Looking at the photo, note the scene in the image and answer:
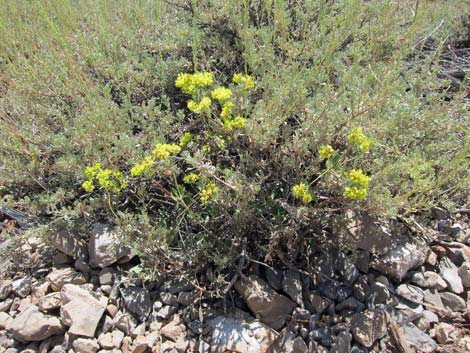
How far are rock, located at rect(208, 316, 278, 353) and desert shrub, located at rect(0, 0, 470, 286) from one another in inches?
13.0

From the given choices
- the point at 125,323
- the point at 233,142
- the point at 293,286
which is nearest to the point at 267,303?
the point at 293,286

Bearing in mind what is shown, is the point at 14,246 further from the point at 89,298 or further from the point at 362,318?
the point at 362,318

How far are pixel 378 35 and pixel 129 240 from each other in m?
2.33

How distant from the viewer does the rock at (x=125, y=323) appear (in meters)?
2.34

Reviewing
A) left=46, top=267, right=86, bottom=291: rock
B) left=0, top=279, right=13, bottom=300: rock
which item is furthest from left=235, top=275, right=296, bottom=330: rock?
left=0, top=279, right=13, bottom=300: rock

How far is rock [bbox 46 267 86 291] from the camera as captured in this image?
2506 mm

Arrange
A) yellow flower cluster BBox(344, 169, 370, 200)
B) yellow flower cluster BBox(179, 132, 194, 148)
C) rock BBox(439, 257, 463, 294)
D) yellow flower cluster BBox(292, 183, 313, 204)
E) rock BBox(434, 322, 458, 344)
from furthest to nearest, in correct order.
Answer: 1. rock BBox(439, 257, 463, 294)
2. yellow flower cluster BBox(179, 132, 194, 148)
3. rock BBox(434, 322, 458, 344)
4. yellow flower cluster BBox(292, 183, 313, 204)
5. yellow flower cluster BBox(344, 169, 370, 200)

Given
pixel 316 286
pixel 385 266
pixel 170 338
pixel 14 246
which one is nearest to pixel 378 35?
pixel 385 266

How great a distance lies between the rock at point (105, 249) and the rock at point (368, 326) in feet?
4.53

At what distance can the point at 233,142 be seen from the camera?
2.52 m

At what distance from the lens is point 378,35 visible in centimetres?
316

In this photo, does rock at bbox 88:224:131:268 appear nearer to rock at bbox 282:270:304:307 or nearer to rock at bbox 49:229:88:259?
rock at bbox 49:229:88:259

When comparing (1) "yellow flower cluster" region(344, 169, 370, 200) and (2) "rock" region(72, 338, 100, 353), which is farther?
(2) "rock" region(72, 338, 100, 353)

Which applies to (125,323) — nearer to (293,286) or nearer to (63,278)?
(63,278)
